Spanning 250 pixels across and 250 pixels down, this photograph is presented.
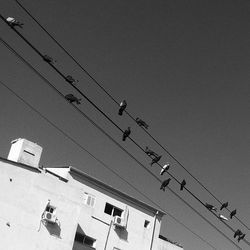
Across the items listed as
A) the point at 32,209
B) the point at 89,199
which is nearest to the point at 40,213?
the point at 32,209

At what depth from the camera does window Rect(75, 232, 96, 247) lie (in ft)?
126

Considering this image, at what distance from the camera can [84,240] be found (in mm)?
39000

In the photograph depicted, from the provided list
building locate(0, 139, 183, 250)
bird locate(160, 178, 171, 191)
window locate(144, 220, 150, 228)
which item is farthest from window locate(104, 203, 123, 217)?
bird locate(160, 178, 171, 191)

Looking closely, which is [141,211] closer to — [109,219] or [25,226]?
[109,219]

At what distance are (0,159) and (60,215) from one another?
219 inches

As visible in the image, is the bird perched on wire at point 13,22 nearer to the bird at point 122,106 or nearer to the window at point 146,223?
the bird at point 122,106

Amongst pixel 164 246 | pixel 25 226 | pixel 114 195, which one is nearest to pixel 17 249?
pixel 25 226

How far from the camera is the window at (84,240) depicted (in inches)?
1517

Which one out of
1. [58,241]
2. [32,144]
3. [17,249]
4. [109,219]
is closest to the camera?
[17,249]

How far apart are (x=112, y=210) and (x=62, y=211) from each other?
868 centimetres

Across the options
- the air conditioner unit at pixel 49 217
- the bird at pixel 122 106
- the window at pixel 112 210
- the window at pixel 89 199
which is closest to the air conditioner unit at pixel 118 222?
the window at pixel 112 210

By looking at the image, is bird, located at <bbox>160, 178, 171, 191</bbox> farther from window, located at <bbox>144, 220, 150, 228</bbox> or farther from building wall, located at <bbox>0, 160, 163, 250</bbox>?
window, located at <bbox>144, 220, 150, 228</bbox>

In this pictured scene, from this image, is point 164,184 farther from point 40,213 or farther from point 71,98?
point 40,213

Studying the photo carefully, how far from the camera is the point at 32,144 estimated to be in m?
38.9
